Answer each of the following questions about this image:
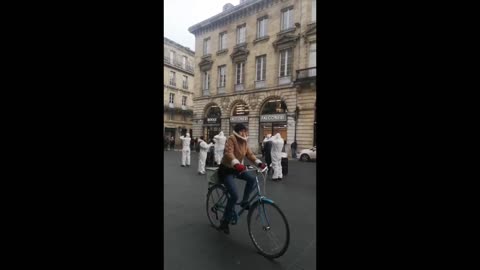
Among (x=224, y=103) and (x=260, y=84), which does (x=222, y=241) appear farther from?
(x=224, y=103)

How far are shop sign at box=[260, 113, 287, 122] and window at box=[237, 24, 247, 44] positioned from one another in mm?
6640

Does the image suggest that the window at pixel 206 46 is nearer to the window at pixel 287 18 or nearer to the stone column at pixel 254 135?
the window at pixel 287 18

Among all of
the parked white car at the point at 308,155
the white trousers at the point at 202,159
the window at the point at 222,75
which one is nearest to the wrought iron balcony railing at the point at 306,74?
the parked white car at the point at 308,155

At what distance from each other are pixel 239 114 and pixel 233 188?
16130 millimetres

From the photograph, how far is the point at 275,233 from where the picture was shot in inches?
94.7

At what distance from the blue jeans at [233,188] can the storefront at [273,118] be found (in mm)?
13894

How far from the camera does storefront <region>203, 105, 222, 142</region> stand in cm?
1997

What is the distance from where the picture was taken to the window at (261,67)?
1780 cm

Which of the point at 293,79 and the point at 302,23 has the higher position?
the point at 302,23
